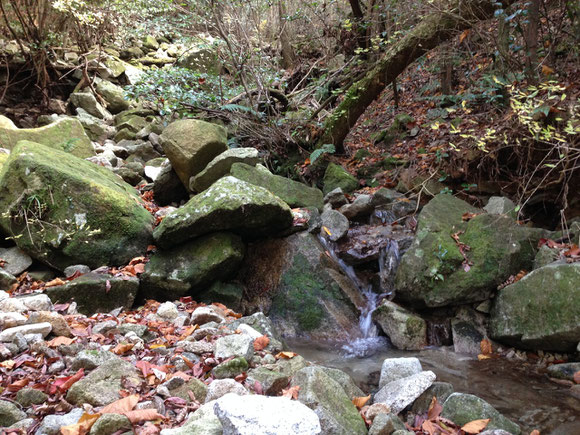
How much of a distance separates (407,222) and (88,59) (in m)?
9.77

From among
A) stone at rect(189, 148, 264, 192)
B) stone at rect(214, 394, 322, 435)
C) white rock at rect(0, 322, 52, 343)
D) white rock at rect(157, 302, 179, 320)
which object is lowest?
white rock at rect(157, 302, 179, 320)

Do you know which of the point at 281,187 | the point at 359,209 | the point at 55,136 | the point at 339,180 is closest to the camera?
the point at 359,209

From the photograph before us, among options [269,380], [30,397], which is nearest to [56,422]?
[30,397]

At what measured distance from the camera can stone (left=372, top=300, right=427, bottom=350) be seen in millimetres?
4672

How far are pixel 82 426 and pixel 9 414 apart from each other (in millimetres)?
448

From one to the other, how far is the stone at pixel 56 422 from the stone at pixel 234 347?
40.0 inches

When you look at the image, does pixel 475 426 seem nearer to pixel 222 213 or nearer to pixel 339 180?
pixel 222 213

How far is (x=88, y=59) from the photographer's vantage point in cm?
1113

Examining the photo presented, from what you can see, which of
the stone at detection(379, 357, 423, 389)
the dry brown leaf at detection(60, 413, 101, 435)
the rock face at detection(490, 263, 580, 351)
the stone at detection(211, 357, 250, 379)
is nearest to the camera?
the dry brown leaf at detection(60, 413, 101, 435)

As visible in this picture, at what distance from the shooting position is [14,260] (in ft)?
15.0

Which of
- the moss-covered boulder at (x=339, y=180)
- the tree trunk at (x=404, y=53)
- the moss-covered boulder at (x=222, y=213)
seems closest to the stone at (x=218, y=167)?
the moss-covered boulder at (x=222, y=213)

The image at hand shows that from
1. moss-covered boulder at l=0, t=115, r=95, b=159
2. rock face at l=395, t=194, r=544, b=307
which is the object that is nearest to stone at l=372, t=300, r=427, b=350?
rock face at l=395, t=194, r=544, b=307

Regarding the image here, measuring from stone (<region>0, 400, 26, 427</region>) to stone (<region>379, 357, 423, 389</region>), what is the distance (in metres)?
2.56

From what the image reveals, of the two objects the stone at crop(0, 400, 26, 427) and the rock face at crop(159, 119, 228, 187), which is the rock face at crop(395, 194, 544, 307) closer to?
the rock face at crop(159, 119, 228, 187)
